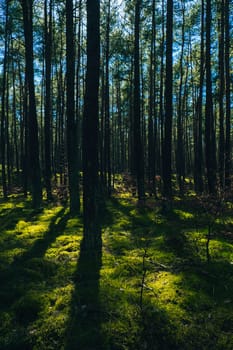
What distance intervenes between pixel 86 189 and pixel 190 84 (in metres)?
24.2

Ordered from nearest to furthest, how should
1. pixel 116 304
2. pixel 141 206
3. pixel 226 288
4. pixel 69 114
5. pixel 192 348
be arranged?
pixel 192 348, pixel 116 304, pixel 226 288, pixel 69 114, pixel 141 206

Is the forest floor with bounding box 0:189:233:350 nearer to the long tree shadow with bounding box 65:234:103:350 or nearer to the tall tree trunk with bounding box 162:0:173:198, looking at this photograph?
the long tree shadow with bounding box 65:234:103:350

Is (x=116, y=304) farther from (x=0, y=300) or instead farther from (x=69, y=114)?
(x=69, y=114)

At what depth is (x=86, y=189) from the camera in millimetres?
6305

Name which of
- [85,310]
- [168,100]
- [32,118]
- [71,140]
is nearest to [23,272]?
[85,310]

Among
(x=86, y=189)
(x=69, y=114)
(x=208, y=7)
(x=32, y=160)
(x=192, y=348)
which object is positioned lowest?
(x=192, y=348)

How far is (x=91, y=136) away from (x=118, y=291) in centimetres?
332

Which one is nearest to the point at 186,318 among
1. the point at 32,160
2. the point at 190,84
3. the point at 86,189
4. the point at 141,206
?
the point at 86,189

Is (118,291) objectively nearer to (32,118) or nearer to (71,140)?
(71,140)

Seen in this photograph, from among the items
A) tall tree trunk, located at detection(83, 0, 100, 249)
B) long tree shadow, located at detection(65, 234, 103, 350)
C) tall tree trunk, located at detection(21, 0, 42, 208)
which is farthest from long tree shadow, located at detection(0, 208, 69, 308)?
tall tree trunk, located at detection(21, 0, 42, 208)

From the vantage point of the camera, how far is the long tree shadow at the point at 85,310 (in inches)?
133

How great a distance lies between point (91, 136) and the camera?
6320mm

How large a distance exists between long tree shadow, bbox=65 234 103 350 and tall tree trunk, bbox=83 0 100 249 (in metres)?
0.92

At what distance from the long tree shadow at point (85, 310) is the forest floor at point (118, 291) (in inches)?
0.5
